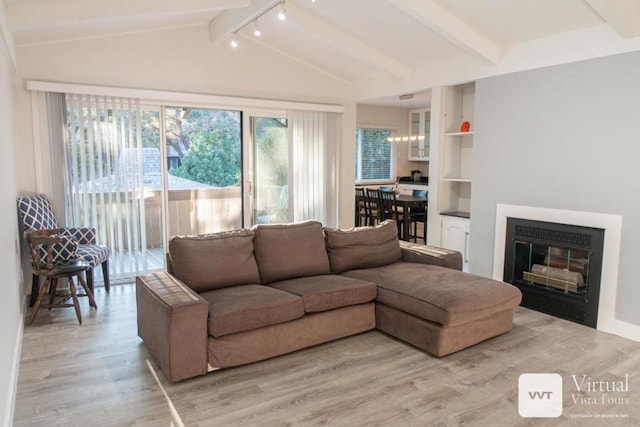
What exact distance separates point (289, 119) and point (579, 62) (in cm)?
355

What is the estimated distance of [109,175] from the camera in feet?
16.5

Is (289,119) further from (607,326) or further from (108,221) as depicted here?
(607,326)

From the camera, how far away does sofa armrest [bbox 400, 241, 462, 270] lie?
4.18 m

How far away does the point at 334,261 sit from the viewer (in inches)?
160

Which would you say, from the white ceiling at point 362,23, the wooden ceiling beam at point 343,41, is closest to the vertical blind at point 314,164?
the white ceiling at point 362,23

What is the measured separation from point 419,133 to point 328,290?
5943 millimetres

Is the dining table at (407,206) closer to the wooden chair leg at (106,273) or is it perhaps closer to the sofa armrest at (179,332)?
the wooden chair leg at (106,273)

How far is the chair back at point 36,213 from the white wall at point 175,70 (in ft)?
1.21

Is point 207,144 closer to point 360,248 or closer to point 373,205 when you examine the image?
point 373,205

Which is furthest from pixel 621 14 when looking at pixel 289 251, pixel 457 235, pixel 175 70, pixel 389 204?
pixel 175 70

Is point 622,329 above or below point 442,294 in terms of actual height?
below

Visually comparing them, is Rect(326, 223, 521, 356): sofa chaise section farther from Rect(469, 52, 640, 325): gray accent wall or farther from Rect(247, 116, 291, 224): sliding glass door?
Rect(247, 116, 291, 224): sliding glass door

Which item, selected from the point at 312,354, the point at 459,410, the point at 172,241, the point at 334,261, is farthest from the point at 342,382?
the point at 172,241

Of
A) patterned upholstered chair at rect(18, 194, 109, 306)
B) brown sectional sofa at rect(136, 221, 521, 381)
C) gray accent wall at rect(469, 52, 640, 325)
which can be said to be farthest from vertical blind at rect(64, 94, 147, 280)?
gray accent wall at rect(469, 52, 640, 325)
